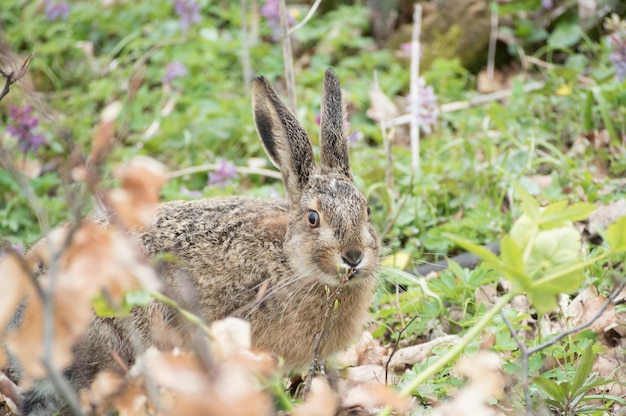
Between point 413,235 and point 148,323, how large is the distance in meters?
2.19

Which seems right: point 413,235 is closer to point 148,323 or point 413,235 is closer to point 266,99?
point 266,99

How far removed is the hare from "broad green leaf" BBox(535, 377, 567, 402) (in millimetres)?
1050

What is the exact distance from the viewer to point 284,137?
15.1 feet

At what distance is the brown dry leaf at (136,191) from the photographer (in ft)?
6.44

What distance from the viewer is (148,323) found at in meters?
4.23

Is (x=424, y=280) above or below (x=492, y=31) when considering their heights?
below

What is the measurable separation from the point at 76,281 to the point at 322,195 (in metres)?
2.55

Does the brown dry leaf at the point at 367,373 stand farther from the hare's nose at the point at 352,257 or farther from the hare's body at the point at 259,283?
the hare's nose at the point at 352,257

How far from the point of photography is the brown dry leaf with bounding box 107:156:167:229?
1.96 m

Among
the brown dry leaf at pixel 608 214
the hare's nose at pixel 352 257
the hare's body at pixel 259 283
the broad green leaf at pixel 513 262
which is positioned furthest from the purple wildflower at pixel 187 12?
the broad green leaf at pixel 513 262

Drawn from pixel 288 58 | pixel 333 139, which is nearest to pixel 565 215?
pixel 333 139

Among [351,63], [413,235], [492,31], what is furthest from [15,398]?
[492,31]

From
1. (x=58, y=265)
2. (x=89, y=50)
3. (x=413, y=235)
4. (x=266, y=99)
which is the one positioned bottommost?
(x=413, y=235)

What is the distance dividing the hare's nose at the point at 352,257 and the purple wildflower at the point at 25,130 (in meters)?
3.40
